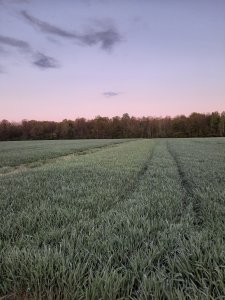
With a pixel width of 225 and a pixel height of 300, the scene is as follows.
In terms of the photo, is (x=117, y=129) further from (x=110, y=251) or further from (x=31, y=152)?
(x=110, y=251)

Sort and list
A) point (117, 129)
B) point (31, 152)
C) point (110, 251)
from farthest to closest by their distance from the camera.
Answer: point (117, 129)
point (31, 152)
point (110, 251)

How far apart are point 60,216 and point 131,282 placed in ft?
9.68

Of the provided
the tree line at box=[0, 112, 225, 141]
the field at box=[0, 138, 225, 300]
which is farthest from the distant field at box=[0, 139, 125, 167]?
the tree line at box=[0, 112, 225, 141]

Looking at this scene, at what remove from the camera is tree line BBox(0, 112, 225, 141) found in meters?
135

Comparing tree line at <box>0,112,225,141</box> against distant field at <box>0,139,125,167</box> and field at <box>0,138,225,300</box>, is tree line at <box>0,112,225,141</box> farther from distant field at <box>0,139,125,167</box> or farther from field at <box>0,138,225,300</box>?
field at <box>0,138,225,300</box>

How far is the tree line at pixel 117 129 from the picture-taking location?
444ft

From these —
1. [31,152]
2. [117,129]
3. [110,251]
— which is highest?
[117,129]

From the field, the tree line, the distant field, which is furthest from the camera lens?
the tree line

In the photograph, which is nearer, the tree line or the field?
the field

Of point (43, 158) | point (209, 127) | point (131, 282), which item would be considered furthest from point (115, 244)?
point (209, 127)

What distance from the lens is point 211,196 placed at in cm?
810

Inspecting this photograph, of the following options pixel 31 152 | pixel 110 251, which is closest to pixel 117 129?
pixel 31 152

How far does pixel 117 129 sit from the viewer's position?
149000 millimetres

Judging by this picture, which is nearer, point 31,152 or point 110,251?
point 110,251
